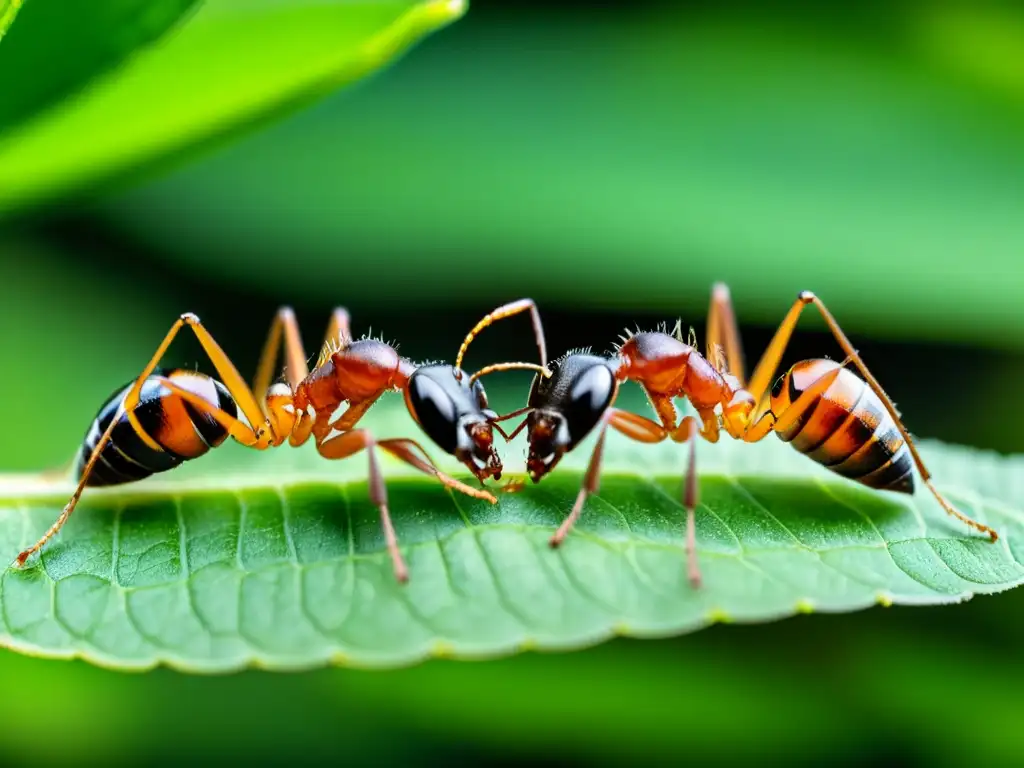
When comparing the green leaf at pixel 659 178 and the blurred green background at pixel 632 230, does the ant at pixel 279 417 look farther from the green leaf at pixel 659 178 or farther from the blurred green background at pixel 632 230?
the green leaf at pixel 659 178

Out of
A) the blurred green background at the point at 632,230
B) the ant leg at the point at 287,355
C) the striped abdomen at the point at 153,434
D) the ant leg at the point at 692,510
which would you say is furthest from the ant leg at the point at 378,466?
the blurred green background at the point at 632,230

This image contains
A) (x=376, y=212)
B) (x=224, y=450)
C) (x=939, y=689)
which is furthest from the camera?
(x=376, y=212)

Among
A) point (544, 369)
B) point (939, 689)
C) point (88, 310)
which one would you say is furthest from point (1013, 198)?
point (88, 310)

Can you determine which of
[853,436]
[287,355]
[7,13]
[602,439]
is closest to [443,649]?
[602,439]

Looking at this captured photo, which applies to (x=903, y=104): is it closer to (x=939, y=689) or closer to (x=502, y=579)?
(x=939, y=689)

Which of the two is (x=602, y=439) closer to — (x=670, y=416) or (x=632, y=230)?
(x=670, y=416)

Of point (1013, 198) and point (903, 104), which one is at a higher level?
point (903, 104)

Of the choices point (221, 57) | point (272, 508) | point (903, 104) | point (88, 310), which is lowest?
point (272, 508)

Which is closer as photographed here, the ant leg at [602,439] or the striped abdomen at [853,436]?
the ant leg at [602,439]
